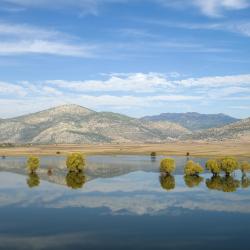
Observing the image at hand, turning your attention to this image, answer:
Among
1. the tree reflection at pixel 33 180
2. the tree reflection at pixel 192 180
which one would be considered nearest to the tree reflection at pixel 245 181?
the tree reflection at pixel 192 180

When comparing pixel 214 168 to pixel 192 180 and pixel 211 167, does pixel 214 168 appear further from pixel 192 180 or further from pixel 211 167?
pixel 192 180

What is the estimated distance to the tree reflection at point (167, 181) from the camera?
144 meters

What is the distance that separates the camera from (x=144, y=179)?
538 feet

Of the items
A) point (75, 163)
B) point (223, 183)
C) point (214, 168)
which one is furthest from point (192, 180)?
point (75, 163)

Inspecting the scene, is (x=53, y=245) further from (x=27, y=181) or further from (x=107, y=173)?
(x=107, y=173)

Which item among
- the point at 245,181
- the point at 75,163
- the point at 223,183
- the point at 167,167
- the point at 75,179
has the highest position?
the point at 75,163

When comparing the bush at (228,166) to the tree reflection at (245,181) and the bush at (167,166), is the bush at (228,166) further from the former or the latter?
the bush at (167,166)

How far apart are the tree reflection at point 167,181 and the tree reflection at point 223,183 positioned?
11.5 metres

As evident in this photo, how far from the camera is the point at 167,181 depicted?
516 feet

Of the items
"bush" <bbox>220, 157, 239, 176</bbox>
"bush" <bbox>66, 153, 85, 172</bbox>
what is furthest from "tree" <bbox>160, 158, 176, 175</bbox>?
"bush" <bbox>66, 153, 85, 172</bbox>

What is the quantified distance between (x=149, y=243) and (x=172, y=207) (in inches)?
1233

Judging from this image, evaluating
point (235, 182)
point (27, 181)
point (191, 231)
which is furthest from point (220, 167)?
point (191, 231)

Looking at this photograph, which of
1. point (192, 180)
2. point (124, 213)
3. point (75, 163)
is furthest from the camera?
point (75, 163)

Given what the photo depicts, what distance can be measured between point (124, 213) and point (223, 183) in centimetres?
5780
